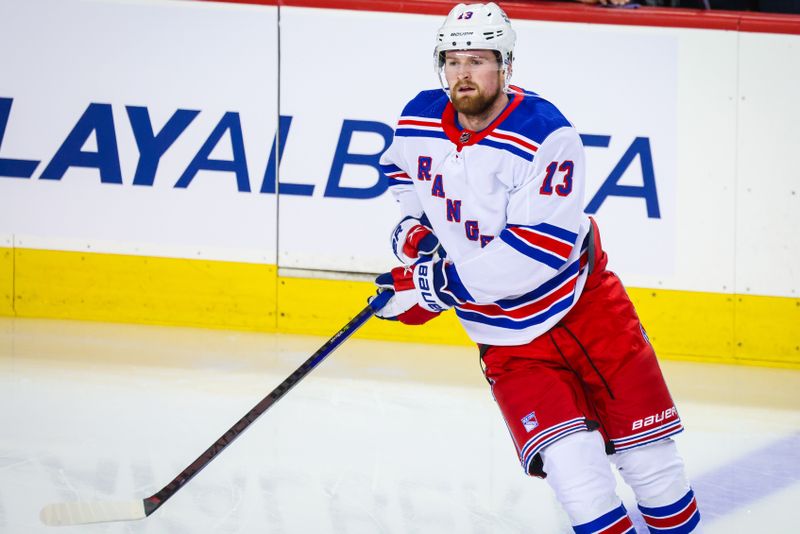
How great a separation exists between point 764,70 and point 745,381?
1.17 metres

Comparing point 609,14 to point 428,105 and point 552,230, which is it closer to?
point 428,105

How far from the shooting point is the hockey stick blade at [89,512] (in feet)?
9.91

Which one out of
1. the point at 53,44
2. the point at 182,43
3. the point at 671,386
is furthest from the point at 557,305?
the point at 53,44

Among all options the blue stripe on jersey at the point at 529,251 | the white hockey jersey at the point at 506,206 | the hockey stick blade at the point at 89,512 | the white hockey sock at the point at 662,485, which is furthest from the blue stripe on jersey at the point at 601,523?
the hockey stick blade at the point at 89,512

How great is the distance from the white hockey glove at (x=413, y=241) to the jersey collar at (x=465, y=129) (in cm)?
29

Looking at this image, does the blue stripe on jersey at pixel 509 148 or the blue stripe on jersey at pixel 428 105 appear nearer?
the blue stripe on jersey at pixel 509 148

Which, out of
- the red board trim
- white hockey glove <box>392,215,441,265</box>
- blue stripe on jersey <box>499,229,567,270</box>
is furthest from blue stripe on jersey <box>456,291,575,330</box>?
the red board trim

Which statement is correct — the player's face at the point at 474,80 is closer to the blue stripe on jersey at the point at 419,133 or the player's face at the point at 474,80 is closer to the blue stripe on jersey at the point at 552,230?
the blue stripe on jersey at the point at 419,133

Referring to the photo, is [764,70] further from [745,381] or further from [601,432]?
[601,432]

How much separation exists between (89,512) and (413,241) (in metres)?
1.03

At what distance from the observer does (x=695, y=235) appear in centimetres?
480

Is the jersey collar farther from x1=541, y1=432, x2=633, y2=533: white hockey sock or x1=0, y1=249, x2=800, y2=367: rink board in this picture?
x1=0, y1=249, x2=800, y2=367: rink board

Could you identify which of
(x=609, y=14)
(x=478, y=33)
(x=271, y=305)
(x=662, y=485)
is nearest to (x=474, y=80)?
(x=478, y=33)

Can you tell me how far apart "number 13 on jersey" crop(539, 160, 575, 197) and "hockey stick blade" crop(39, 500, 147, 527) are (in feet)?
4.19
